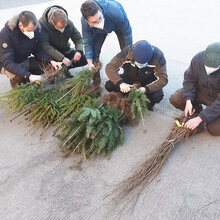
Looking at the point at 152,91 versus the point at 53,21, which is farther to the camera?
the point at 53,21

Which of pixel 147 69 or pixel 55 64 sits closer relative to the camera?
pixel 147 69

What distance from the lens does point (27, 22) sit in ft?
8.02

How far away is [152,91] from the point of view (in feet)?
8.34

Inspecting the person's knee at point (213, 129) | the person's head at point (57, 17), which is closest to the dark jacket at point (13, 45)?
the person's head at point (57, 17)

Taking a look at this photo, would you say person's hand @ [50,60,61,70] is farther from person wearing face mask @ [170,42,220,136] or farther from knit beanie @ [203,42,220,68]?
knit beanie @ [203,42,220,68]

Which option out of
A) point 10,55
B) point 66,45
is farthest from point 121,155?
point 66,45

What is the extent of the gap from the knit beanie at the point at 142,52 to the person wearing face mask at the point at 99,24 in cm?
64

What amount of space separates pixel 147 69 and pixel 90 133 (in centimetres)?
100

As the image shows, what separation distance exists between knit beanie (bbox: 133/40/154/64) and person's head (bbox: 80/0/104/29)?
2.03 ft

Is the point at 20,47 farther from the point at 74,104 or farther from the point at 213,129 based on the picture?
the point at 213,129

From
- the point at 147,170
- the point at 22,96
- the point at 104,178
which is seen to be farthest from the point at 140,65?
the point at 22,96

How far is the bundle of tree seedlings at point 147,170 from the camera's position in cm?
180

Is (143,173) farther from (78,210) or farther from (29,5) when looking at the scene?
(29,5)

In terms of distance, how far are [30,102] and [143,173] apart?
1466 mm
